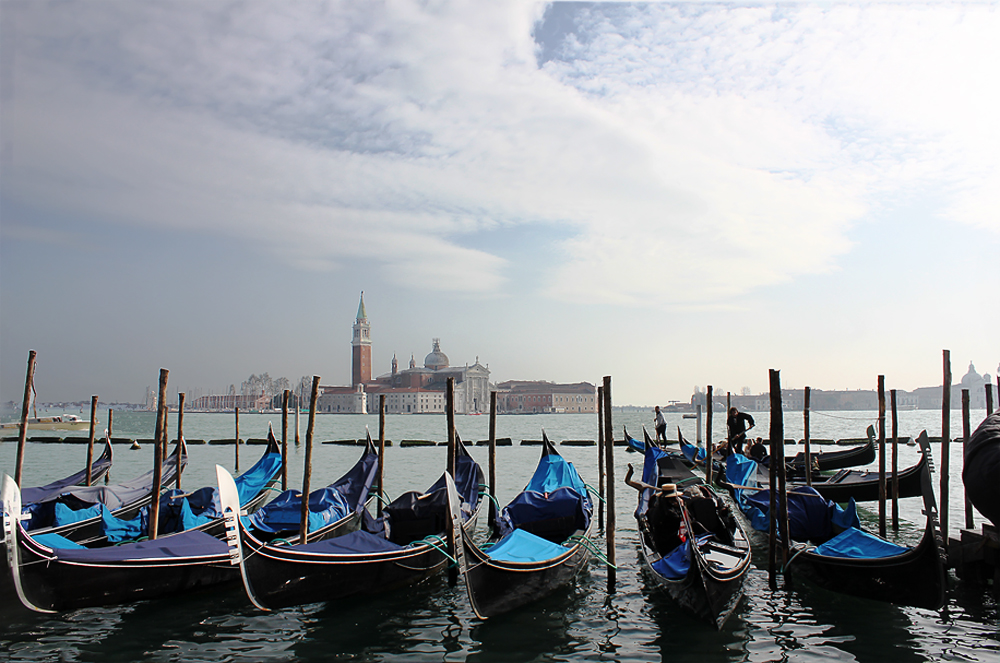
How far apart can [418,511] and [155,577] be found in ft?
6.08

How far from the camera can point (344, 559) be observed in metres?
4.18

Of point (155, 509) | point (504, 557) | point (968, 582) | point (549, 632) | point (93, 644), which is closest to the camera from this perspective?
point (93, 644)

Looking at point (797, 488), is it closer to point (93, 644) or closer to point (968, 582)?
point (968, 582)

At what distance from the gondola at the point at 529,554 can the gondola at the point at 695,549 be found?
50 cm

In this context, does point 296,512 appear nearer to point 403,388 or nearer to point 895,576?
point 895,576

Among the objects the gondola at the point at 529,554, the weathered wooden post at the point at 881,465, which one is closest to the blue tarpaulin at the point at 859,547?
the gondola at the point at 529,554

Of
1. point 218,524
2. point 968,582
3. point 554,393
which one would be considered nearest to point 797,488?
point 968,582

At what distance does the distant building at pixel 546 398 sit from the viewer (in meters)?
83.1

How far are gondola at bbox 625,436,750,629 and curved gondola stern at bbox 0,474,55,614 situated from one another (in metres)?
3.66

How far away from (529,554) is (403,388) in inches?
2926

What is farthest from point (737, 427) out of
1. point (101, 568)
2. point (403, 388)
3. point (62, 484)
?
point (403, 388)

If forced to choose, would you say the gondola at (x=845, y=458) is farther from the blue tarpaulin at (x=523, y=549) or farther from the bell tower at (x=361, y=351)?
the bell tower at (x=361, y=351)

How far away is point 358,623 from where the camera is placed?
3.95 m

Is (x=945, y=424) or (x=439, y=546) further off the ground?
(x=945, y=424)
